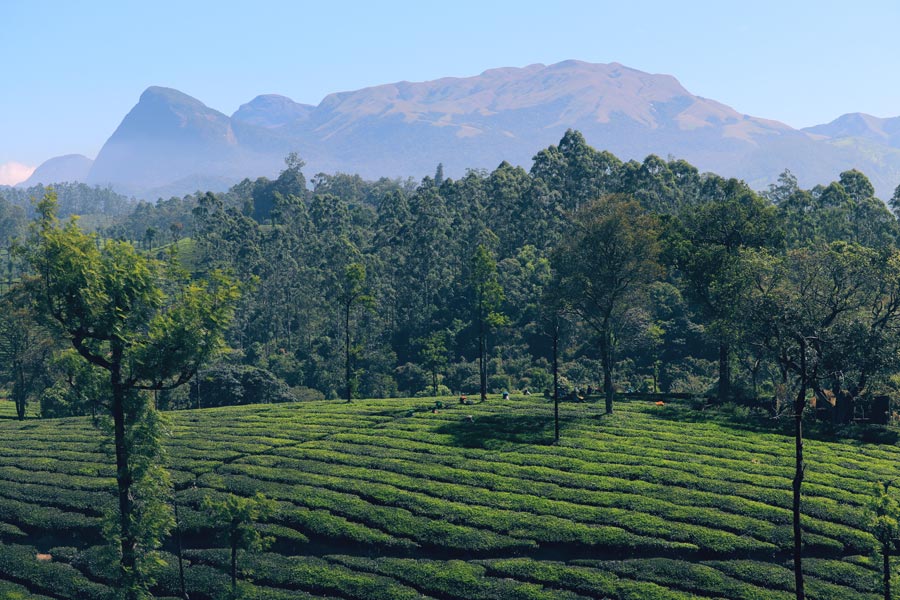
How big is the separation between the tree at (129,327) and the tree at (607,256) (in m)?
36.6

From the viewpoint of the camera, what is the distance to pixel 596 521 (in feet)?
141

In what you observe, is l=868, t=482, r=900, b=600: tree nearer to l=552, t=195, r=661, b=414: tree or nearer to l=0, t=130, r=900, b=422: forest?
l=0, t=130, r=900, b=422: forest

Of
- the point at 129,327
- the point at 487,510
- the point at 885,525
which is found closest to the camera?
the point at 885,525

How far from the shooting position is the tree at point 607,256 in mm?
62969

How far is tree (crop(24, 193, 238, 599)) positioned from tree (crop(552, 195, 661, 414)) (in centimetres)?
3661

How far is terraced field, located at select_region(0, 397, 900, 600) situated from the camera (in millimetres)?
38188

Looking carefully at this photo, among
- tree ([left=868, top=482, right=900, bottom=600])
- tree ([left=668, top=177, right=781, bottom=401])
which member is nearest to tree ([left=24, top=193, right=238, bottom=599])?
tree ([left=868, top=482, right=900, bottom=600])

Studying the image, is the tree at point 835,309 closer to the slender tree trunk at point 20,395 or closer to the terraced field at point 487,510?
the terraced field at point 487,510

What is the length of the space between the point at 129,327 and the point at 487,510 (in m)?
22.9

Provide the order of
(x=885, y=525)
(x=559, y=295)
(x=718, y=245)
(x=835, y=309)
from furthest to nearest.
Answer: (x=718, y=245)
(x=559, y=295)
(x=835, y=309)
(x=885, y=525)

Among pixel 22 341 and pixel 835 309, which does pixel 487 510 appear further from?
pixel 22 341

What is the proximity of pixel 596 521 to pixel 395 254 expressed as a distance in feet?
304

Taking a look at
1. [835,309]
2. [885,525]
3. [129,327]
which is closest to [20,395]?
[129,327]

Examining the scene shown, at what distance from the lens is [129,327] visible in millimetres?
33000
